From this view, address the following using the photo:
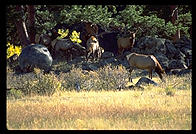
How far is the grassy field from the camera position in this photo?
7.48 meters

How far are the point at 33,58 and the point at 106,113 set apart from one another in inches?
346

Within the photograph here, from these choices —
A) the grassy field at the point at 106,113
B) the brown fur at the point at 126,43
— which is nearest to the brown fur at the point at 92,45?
the brown fur at the point at 126,43

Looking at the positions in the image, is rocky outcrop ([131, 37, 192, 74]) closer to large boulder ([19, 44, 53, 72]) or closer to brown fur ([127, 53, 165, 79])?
brown fur ([127, 53, 165, 79])

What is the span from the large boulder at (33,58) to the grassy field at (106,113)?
5.37 m

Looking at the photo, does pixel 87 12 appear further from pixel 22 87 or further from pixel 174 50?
pixel 174 50

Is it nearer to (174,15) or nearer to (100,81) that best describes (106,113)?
(100,81)

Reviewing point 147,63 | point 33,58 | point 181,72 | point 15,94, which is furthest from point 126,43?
point 15,94

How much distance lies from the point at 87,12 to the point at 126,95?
23.0ft

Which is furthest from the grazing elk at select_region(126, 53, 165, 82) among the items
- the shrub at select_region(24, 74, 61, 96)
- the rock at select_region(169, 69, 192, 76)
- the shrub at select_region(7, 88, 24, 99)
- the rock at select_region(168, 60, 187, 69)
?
the shrub at select_region(7, 88, 24, 99)

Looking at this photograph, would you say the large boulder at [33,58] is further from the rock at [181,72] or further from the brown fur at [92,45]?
the rock at [181,72]

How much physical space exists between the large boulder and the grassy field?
5370 mm

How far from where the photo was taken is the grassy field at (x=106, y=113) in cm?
748

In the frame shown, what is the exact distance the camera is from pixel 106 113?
8609 millimetres
